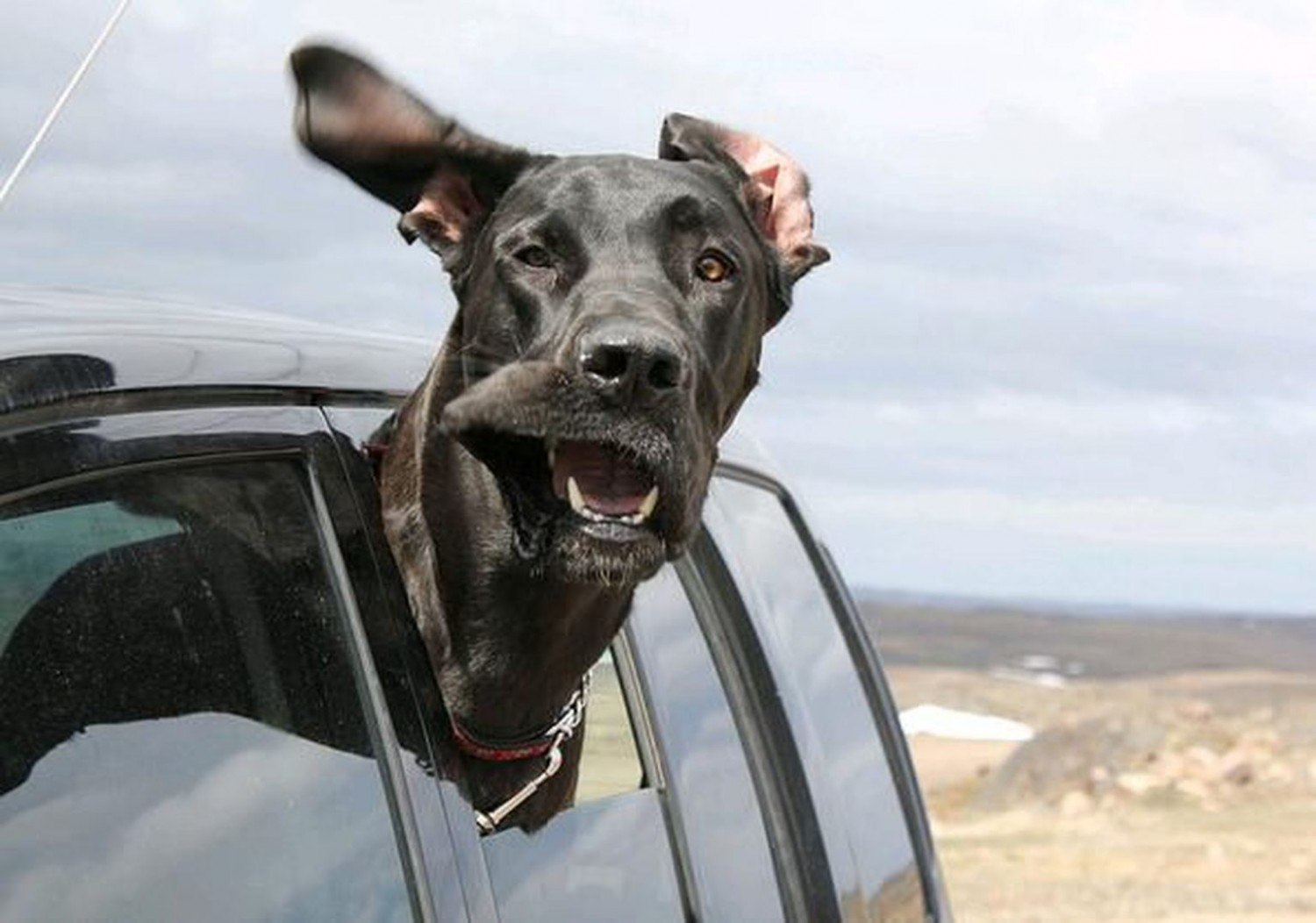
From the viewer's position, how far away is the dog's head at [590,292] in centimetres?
378

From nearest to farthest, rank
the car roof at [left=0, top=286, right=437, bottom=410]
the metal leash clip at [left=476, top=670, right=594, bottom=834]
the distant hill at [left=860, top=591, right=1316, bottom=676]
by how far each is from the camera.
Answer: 1. the car roof at [left=0, top=286, right=437, bottom=410]
2. the metal leash clip at [left=476, top=670, right=594, bottom=834]
3. the distant hill at [left=860, top=591, right=1316, bottom=676]

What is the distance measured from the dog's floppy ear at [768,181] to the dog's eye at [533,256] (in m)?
0.56

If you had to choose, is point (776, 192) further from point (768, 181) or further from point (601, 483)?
point (601, 483)

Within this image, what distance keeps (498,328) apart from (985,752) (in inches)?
1415

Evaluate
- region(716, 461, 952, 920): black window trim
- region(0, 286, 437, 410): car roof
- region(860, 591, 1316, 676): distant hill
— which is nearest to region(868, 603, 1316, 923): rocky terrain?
region(716, 461, 952, 920): black window trim

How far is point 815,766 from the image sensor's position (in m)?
4.98

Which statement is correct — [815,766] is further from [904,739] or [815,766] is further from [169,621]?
[169,621]

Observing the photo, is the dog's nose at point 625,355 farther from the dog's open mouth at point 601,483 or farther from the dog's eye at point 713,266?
the dog's eye at point 713,266

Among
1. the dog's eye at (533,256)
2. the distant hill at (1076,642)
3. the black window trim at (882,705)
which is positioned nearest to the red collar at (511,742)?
the dog's eye at (533,256)

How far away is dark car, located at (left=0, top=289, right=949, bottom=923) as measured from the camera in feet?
8.81

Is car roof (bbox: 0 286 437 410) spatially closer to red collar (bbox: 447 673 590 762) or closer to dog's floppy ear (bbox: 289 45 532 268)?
dog's floppy ear (bbox: 289 45 532 268)

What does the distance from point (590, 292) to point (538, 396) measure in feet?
0.75

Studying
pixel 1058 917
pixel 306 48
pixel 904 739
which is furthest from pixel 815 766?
pixel 1058 917

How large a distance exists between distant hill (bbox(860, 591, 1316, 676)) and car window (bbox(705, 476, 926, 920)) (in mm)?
74148
